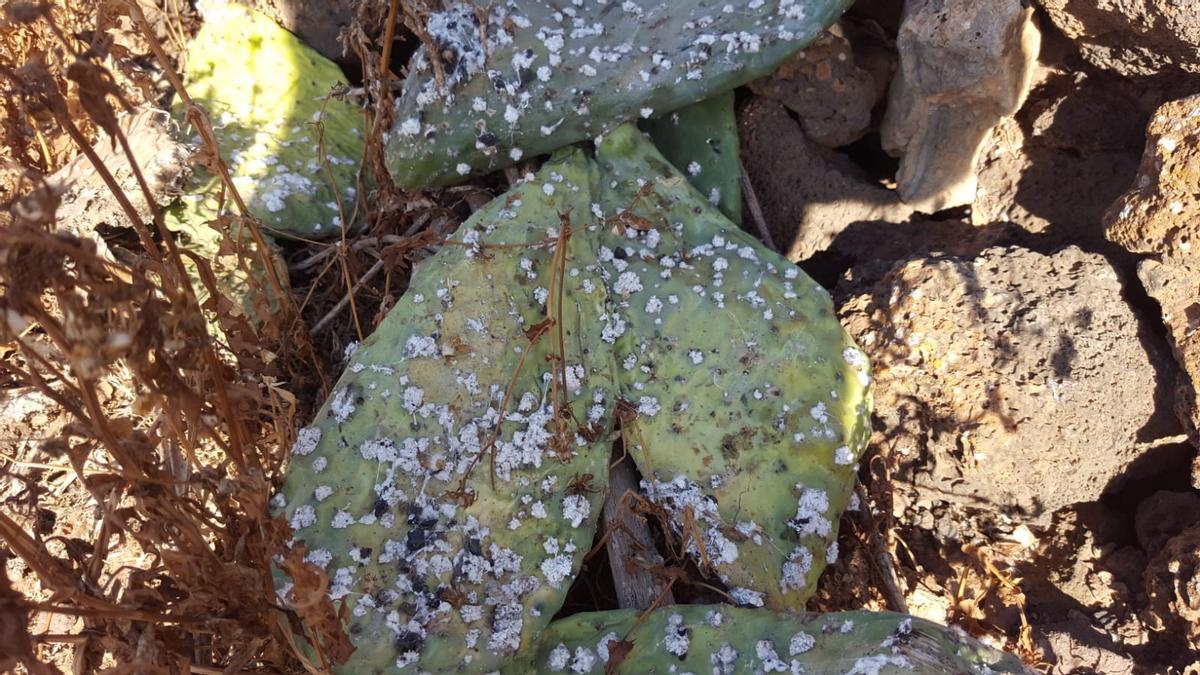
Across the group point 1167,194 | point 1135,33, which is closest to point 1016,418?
point 1167,194

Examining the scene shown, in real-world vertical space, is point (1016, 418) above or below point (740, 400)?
below

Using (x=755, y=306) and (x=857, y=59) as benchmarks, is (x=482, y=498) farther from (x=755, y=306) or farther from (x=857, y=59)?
(x=857, y=59)

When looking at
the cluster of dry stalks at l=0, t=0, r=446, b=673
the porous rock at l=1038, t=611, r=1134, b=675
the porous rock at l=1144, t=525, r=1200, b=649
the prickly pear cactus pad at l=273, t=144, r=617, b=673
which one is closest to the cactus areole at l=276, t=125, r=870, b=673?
the prickly pear cactus pad at l=273, t=144, r=617, b=673

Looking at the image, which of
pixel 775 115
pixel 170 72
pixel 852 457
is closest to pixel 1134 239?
Result: pixel 852 457

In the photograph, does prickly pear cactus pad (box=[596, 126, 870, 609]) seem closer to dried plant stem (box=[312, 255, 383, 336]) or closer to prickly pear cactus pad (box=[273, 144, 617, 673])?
prickly pear cactus pad (box=[273, 144, 617, 673])

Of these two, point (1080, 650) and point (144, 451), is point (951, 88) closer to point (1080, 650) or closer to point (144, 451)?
point (1080, 650)

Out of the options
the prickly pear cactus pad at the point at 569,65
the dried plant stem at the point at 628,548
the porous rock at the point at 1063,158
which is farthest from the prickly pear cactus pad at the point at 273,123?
the porous rock at the point at 1063,158

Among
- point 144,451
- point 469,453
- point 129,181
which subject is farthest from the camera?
point 129,181
